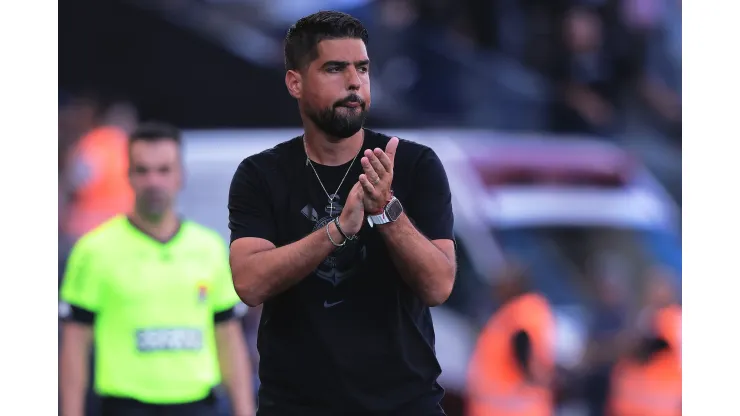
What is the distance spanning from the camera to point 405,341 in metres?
2.12

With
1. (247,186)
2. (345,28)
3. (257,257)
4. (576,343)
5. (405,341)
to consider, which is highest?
(345,28)

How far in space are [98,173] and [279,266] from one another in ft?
9.12

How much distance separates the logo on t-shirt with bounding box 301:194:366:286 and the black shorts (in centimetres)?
245

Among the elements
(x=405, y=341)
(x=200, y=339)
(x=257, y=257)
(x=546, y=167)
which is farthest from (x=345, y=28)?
(x=546, y=167)

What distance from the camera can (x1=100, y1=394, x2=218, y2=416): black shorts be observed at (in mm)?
4320

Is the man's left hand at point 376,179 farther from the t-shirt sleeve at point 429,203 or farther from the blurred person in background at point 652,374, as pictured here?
the blurred person in background at point 652,374

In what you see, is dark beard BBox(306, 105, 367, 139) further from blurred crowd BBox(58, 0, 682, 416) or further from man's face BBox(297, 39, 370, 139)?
blurred crowd BBox(58, 0, 682, 416)

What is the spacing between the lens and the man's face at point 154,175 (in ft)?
15.0

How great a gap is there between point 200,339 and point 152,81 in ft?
4.18

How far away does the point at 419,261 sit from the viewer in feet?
6.72

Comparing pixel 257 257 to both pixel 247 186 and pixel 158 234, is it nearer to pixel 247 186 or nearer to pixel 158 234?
pixel 247 186

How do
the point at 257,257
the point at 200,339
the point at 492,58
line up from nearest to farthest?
1. the point at 257,257
2. the point at 200,339
3. the point at 492,58

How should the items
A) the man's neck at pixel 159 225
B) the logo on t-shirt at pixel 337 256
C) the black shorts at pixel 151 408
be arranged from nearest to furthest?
1. the logo on t-shirt at pixel 337 256
2. the black shorts at pixel 151 408
3. the man's neck at pixel 159 225

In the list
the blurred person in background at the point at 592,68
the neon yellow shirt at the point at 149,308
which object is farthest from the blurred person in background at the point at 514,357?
A: the neon yellow shirt at the point at 149,308
